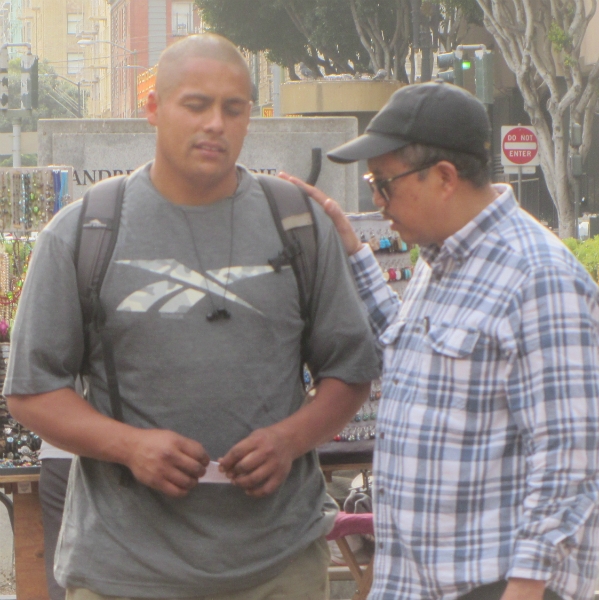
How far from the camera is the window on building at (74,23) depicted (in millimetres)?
112500

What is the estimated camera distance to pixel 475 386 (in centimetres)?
231

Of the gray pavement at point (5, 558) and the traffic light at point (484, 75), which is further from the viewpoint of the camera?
the traffic light at point (484, 75)

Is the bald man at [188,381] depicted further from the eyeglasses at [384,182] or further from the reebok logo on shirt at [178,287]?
the eyeglasses at [384,182]

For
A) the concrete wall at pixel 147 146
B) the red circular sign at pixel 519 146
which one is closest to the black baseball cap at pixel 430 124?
the concrete wall at pixel 147 146

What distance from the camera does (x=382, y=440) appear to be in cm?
250

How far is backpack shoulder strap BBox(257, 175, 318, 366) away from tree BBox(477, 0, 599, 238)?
72.5ft

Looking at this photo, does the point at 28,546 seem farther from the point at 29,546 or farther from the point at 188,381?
the point at 188,381

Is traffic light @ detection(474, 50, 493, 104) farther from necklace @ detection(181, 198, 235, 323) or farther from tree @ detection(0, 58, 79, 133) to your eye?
tree @ detection(0, 58, 79, 133)

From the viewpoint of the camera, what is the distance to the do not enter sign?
2051 centimetres

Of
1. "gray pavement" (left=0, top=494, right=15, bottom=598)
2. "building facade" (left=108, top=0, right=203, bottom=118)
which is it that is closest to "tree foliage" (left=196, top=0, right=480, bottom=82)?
"gray pavement" (left=0, top=494, right=15, bottom=598)

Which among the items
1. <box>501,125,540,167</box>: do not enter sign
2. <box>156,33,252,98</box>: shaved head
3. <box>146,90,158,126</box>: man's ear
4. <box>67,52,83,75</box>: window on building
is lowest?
<box>501,125,540,167</box>: do not enter sign

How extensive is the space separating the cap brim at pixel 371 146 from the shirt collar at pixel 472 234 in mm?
214

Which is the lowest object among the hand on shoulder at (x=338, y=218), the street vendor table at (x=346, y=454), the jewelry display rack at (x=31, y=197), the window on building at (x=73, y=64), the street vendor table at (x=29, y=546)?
the street vendor table at (x=29, y=546)

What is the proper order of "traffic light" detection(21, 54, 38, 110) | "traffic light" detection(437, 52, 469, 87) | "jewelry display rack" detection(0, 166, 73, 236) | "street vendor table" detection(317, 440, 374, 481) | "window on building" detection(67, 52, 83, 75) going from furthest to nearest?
1. "window on building" detection(67, 52, 83, 75)
2. "traffic light" detection(21, 54, 38, 110)
3. "traffic light" detection(437, 52, 469, 87)
4. "jewelry display rack" detection(0, 166, 73, 236)
5. "street vendor table" detection(317, 440, 374, 481)
